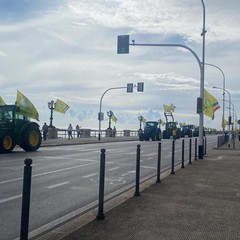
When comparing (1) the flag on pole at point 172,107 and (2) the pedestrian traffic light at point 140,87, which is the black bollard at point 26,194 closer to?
(2) the pedestrian traffic light at point 140,87

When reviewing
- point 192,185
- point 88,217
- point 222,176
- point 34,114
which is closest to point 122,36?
point 34,114

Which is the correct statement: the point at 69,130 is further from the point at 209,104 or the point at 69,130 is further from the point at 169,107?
the point at 169,107

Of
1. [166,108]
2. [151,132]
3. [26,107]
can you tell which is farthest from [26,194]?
[166,108]

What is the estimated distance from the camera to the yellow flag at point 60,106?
157 feet

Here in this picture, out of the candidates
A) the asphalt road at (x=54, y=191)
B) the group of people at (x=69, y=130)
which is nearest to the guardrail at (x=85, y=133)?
the group of people at (x=69, y=130)

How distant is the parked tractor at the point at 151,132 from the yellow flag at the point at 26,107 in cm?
2446

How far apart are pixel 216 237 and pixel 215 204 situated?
2.52 meters

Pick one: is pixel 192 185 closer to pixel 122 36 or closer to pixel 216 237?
pixel 216 237

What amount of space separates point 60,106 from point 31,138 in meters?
24.4

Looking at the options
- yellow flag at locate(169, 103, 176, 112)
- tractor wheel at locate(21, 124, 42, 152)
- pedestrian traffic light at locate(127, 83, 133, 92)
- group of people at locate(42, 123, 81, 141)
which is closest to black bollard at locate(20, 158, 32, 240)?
tractor wheel at locate(21, 124, 42, 152)

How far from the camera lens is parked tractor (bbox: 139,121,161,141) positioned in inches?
1898

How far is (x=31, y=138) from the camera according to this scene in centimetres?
2406

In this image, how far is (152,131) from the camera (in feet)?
159

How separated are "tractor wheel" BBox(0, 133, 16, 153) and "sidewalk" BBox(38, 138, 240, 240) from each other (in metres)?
13.8
